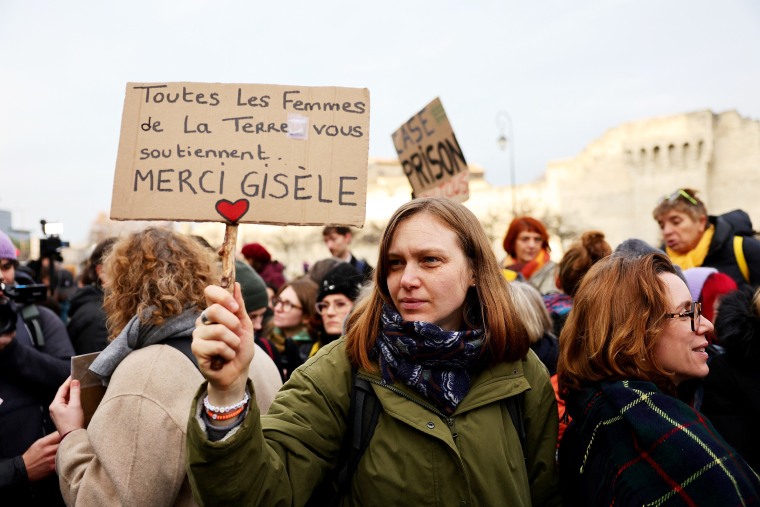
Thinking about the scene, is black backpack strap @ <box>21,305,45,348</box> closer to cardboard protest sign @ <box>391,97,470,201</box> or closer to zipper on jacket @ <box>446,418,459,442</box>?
zipper on jacket @ <box>446,418,459,442</box>

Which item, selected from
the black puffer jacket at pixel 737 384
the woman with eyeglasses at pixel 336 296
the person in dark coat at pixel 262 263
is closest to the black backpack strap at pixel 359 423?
the black puffer jacket at pixel 737 384

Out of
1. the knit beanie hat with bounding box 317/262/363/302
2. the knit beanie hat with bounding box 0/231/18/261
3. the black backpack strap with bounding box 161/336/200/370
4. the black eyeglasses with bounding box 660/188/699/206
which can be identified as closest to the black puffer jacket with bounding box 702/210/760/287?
the black eyeglasses with bounding box 660/188/699/206

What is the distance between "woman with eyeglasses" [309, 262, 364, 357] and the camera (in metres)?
4.21

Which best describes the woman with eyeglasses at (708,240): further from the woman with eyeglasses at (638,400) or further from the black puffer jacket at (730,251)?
the woman with eyeglasses at (638,400)

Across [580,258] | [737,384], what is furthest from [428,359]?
[580,258]

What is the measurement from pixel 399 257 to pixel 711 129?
39133 mm

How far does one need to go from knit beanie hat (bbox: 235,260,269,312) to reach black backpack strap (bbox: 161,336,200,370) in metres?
1.50

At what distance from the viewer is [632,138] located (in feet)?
122

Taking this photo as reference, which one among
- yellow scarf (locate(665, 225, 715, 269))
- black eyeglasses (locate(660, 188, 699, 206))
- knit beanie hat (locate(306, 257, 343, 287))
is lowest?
knit beanie hat (locate(306, 257, 343, 287))

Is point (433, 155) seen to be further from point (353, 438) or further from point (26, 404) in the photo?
point (353, 438)

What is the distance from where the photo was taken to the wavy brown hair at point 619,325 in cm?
197

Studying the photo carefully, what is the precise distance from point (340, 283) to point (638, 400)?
2633 millimetres

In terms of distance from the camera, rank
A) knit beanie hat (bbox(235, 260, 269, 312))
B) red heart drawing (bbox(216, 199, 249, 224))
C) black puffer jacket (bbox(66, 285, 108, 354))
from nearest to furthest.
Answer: red heart drawing (bbox(216, 199, 249, 224)) → knit beanie hat (bbox(235, 260, 269, 312)) → black puffer jacket (bbox(66, 285, 108, 354))

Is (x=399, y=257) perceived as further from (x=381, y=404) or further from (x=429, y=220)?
(x=381, y=404)
